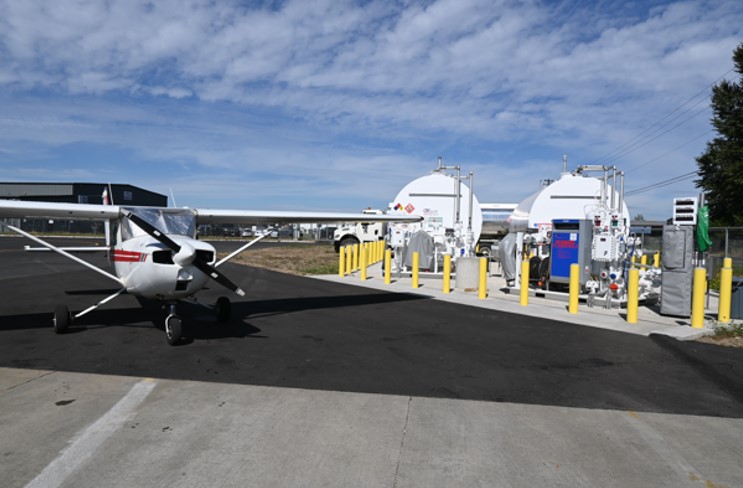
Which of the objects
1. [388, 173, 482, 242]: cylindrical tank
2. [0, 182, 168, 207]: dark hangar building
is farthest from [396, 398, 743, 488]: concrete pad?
[0, 182, 168, 207]: dark hangar building

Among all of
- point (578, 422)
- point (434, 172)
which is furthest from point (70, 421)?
point (434, 172)

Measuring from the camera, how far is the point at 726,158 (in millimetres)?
30797

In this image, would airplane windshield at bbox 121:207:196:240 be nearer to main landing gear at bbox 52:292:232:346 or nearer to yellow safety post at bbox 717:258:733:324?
main landing gear at bbox 52:292:232:346

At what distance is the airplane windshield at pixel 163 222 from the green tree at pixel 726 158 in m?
31.4

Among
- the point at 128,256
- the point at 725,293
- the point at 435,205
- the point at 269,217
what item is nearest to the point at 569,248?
the point at 725,293

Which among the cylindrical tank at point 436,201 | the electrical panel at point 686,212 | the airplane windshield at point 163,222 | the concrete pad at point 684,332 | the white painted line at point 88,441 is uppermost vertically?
the cylindrical tank at point 436,201

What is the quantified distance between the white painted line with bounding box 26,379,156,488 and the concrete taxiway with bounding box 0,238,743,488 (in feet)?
0.06

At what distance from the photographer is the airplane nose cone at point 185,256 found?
7141 mm

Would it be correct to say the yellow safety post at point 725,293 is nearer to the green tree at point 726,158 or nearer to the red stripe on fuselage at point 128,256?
the red stripe on fuselage at point 128,256

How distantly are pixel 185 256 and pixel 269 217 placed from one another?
3642mm

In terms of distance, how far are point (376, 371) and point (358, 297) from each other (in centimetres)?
718

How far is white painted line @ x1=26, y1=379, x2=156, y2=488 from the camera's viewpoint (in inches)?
138

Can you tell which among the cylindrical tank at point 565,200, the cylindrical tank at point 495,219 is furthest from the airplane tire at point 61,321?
the cylindrical tank at point 495,219

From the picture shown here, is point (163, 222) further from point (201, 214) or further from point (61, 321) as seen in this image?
point (61, 321)
